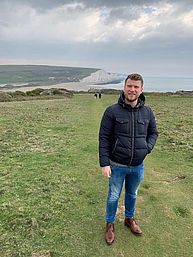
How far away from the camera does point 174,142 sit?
44.7 ft

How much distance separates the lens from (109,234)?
522 centimetres

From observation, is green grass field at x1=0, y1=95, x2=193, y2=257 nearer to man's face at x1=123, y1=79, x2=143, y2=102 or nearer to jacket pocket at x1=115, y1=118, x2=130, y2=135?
jacket pocket at x1=115, y1=118, x2=130, y2=135

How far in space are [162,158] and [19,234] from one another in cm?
695

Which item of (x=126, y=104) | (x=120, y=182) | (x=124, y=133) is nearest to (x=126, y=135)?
(x=124, y=133)

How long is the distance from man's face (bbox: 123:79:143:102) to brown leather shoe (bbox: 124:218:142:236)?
7.80 feet

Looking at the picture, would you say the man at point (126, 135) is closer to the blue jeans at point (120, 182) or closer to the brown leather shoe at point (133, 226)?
the blue jeans at point (120, 182)

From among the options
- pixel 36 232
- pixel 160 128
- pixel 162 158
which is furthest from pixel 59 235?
pixel 160 128

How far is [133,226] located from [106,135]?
1.93m

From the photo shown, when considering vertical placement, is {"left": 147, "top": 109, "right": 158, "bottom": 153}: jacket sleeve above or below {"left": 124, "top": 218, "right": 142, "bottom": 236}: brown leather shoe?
above

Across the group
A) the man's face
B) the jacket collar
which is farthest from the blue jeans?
the man's face

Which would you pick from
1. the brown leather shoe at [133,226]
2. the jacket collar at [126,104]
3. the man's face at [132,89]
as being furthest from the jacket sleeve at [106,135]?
the brown leather shoe at [133,226]

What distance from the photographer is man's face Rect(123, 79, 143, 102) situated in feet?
14.9

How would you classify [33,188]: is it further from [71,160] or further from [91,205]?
[71,160]

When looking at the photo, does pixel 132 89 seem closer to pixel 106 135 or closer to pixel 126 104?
pixel 126 104
